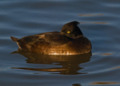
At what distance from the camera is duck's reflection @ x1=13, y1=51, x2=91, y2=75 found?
29.4 ft

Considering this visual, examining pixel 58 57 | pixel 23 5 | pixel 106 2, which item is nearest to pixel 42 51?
pixel 58 57

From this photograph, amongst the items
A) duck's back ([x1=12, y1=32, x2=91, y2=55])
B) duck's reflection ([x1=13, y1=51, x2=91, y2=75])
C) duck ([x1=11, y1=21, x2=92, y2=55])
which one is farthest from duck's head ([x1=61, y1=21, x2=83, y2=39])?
duck's reflection ([x1=13, y1=51, x2=91, y2=75])

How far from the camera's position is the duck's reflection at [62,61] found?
895 centimetres

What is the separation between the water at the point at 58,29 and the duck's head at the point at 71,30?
25.3 inches

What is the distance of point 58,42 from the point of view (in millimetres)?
9891

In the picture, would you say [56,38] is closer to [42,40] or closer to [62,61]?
[42,40]

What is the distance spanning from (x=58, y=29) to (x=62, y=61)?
1.91m

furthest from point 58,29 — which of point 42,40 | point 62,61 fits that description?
point 62,61

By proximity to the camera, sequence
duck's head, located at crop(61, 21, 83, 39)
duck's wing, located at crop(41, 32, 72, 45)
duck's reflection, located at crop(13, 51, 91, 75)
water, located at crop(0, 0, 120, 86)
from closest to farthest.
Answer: water, located at crop(0, 0, 120, 86), duck's reflection, located at crop(13, 51, 91, 75), duck's wing, located at crop(41, 32, 72, 45), duck's head, located at crop(61, 21, 83, 39)

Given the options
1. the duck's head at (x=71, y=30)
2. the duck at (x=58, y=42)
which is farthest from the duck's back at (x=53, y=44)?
the duck's head at (x=71, y=30)

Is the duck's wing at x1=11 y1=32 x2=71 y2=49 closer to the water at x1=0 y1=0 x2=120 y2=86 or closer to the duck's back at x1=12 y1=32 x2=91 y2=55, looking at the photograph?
the duck's back at x1=12 y1=32 x2=91 y2=55

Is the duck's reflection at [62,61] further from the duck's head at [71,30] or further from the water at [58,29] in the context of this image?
the duck's head at [71,30]

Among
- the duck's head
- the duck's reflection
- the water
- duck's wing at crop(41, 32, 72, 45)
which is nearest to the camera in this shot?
the water

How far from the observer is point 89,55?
32.7ft
